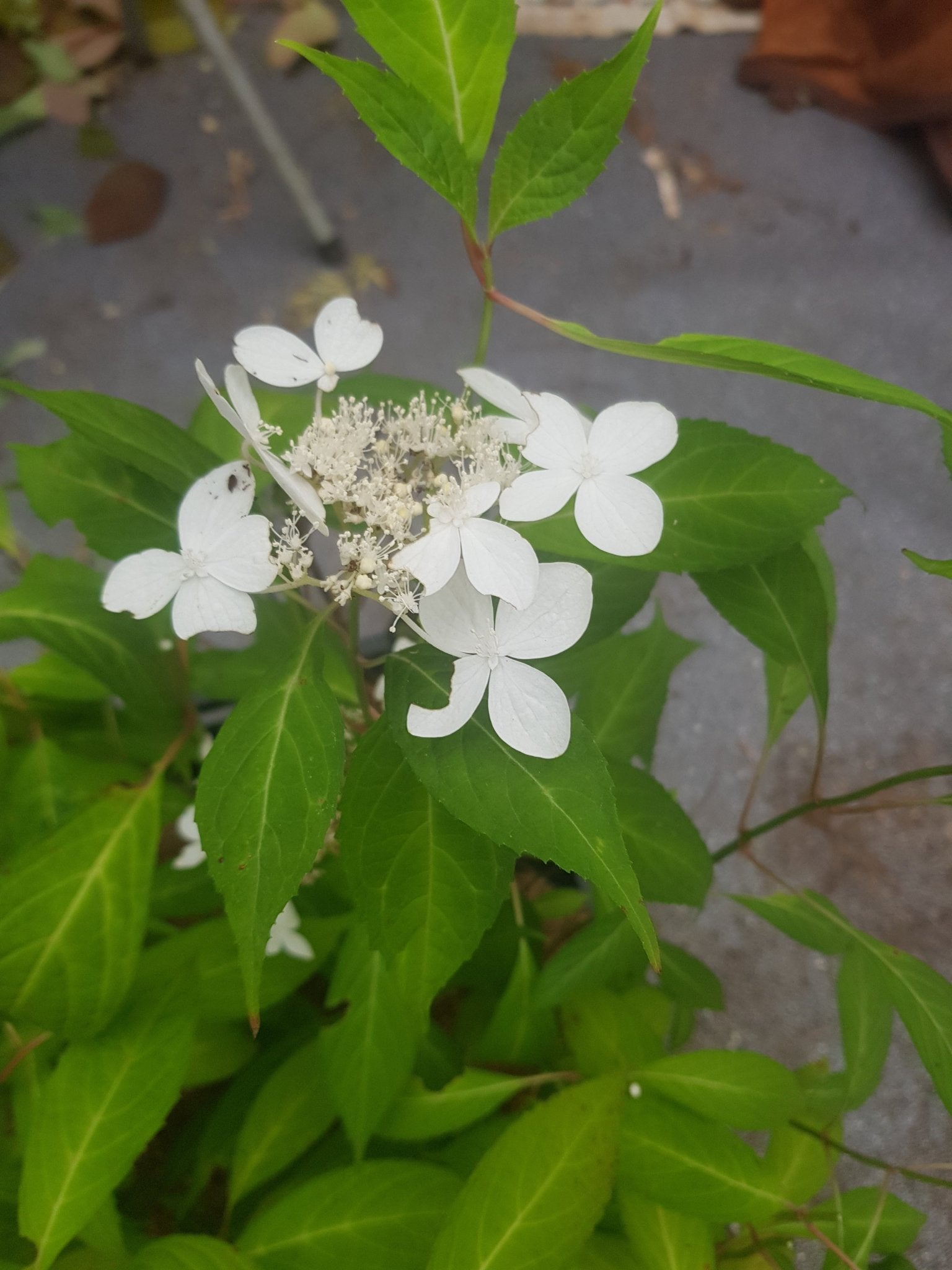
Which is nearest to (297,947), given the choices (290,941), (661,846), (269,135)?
(290,941)

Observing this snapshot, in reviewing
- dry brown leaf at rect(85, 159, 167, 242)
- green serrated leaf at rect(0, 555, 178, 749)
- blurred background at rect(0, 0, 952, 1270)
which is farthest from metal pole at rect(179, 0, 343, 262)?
green serrated leaf at rect(0, 555, 178, 749)

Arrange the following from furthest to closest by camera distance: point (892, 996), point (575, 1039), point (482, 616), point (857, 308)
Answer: point (857, 308) < point (575, 1039) < point (892, 996) < point (482, 616)

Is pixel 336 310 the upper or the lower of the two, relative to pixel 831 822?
upper

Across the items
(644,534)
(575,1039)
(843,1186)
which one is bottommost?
(843,1186)

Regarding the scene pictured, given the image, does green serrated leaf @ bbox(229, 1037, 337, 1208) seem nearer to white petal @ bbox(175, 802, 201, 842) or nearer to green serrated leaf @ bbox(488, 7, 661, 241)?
white petal @ bbox(175, 802, 201, 842)

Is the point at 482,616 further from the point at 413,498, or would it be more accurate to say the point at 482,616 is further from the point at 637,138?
the point at 637,138

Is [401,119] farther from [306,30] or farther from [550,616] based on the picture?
[306,30]

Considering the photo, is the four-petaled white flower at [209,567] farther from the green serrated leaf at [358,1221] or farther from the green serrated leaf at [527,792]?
the green serrated leaf at [358,1221]

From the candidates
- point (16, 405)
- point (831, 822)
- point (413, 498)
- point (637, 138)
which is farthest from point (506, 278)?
point (413, 498)
